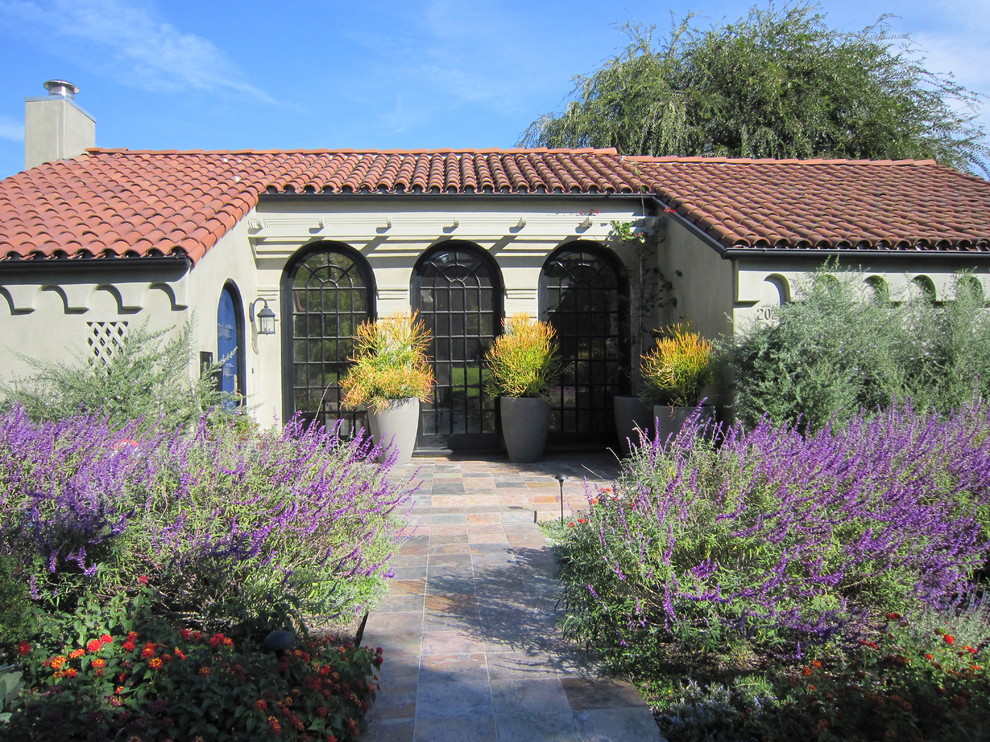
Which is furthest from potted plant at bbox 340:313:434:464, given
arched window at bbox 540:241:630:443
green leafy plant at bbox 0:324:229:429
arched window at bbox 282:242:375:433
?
green leafy plant at bbox 0:324:229:429


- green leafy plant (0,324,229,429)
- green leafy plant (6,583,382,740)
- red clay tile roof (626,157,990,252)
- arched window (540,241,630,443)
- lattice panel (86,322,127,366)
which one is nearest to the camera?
green leafy plant (6,583,382,740)

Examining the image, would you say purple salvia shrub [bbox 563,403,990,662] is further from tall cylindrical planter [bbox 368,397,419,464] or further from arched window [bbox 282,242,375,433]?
arched window [bbox 282,242,375,433]

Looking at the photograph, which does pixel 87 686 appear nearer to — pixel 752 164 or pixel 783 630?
pixel 783 630

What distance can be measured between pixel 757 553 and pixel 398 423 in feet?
21.4

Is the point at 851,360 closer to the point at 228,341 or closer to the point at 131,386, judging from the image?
the point at 131,386

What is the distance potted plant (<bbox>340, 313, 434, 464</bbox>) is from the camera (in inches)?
368

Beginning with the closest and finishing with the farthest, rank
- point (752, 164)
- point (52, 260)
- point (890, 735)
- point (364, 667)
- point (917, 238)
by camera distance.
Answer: point (890, 735)
point (364, 667)
point (52, 260)
point (917, 238)
point (752, 164)

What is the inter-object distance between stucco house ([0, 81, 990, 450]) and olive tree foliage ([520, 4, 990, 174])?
839 centimetres

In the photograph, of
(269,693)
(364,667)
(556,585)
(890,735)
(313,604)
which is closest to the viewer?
(890,735)

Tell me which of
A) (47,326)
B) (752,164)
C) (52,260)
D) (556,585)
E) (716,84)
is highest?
(716,84)

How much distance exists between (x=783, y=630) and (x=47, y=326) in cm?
782

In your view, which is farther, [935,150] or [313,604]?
[935,150]

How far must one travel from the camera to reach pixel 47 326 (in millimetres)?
7660

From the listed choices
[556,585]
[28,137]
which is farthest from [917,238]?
[28,137]
